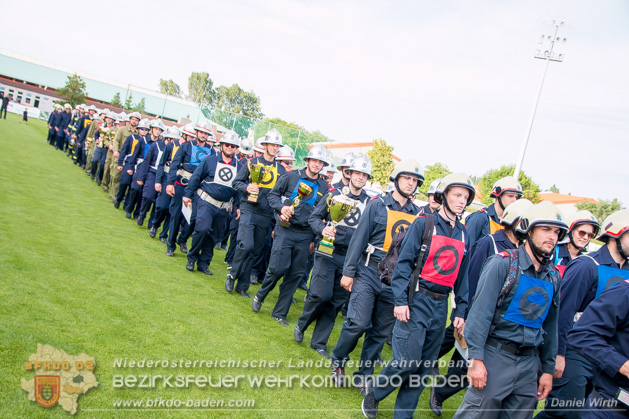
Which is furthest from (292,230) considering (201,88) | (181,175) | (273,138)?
(201,88)

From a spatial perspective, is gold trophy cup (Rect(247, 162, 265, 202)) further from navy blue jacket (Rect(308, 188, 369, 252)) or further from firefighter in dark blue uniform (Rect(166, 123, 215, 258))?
firefighter in dark blue uniform (Rect(166, 123, 215, 258))

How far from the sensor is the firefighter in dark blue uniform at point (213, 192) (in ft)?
26.4

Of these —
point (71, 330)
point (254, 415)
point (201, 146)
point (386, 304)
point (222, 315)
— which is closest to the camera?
point (254, 415)

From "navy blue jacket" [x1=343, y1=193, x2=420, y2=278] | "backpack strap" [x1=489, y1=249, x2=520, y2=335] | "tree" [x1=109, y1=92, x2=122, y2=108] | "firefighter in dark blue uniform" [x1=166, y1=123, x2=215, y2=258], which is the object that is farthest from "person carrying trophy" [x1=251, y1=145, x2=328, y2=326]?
"tree" [x1=109, y1=92, x2=122, y2=108]

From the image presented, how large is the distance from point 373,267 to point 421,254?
2.83ft

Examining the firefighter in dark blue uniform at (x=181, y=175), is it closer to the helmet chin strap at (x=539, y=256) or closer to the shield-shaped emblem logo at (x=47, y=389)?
the shield-shaped emblem logo at (x=47, y=389)

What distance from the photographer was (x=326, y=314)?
610 cm

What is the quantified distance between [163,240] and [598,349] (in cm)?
906

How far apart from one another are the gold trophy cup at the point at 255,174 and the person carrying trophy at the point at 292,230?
40cm

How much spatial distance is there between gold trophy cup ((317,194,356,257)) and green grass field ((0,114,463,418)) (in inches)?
56.1

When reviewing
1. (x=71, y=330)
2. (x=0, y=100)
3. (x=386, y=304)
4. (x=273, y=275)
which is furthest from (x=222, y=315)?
(x=0, y=100)

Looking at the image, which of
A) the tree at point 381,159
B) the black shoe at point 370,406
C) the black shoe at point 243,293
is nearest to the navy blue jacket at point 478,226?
the black shoe at point 370,406

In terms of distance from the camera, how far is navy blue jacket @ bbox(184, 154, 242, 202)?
807cm

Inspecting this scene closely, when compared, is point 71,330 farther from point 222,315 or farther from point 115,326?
point 222,315
